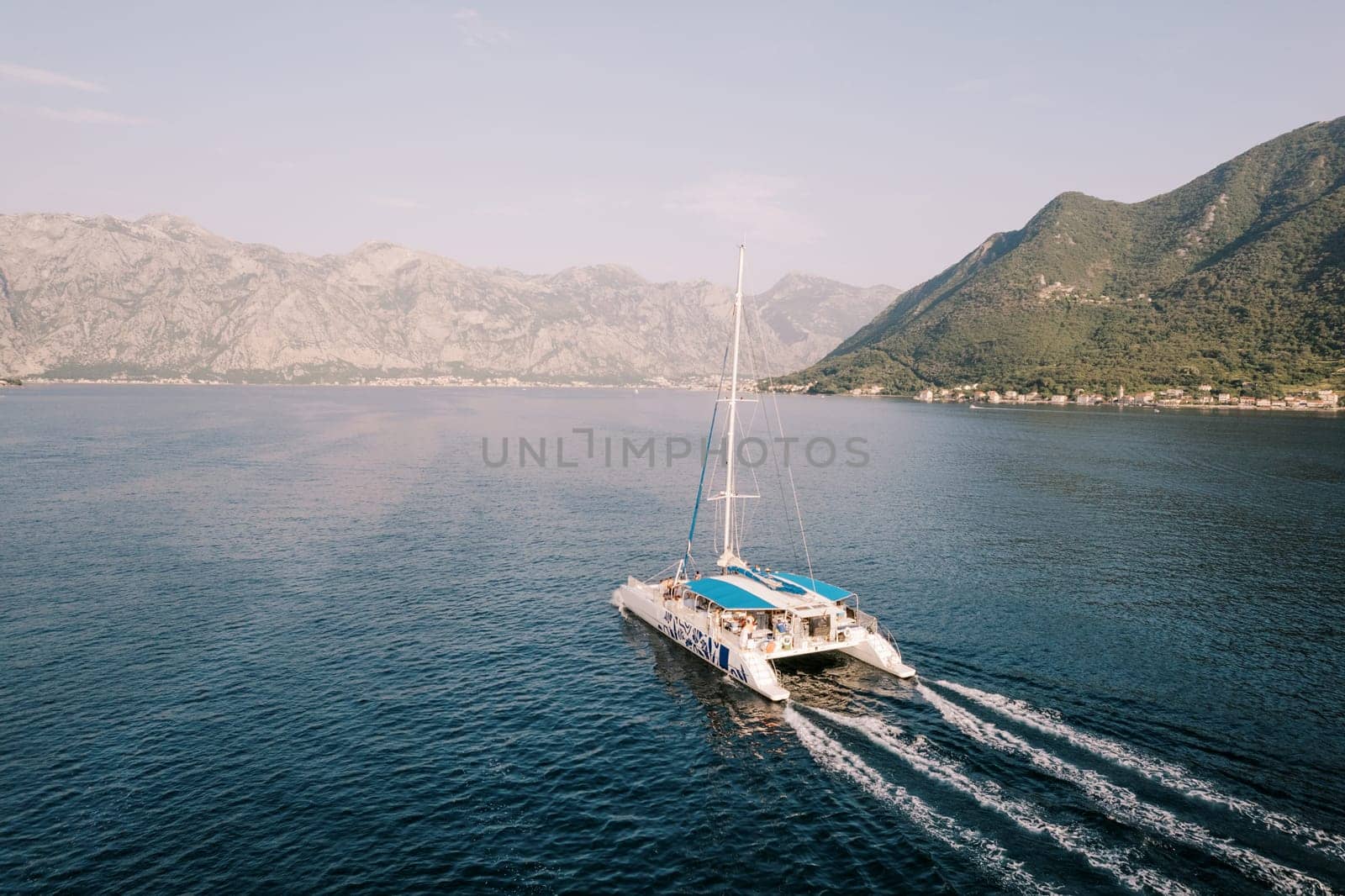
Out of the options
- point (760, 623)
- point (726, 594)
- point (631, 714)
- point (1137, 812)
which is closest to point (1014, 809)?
point (1137, 812)

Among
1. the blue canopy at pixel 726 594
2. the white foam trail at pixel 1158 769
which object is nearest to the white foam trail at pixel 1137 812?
the white foam trail at pixel 1158 769

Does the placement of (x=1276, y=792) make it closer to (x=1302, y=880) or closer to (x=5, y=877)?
(x=1302, y=880)

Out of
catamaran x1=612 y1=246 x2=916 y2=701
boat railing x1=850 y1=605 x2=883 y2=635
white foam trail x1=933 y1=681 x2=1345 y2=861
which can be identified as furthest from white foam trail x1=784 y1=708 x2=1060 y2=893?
boat railing x1=850 y1=605 x2=883 y2=635

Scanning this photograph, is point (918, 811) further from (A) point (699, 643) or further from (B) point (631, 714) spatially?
(A) point (699, 643)

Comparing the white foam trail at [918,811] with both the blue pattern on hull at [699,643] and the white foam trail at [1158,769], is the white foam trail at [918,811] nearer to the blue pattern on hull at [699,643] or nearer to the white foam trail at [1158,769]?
the blue pattern on hull at [699,643]

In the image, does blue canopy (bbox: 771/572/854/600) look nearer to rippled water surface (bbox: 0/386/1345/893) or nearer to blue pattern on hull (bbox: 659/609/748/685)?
rippled water surface (bbox: 0/386/1345/893)

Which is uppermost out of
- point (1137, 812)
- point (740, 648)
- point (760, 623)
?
point (760, 623)

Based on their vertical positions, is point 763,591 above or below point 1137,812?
above

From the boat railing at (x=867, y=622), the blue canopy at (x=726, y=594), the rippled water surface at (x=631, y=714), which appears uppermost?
the blue canopy at (x=726, y=594)
